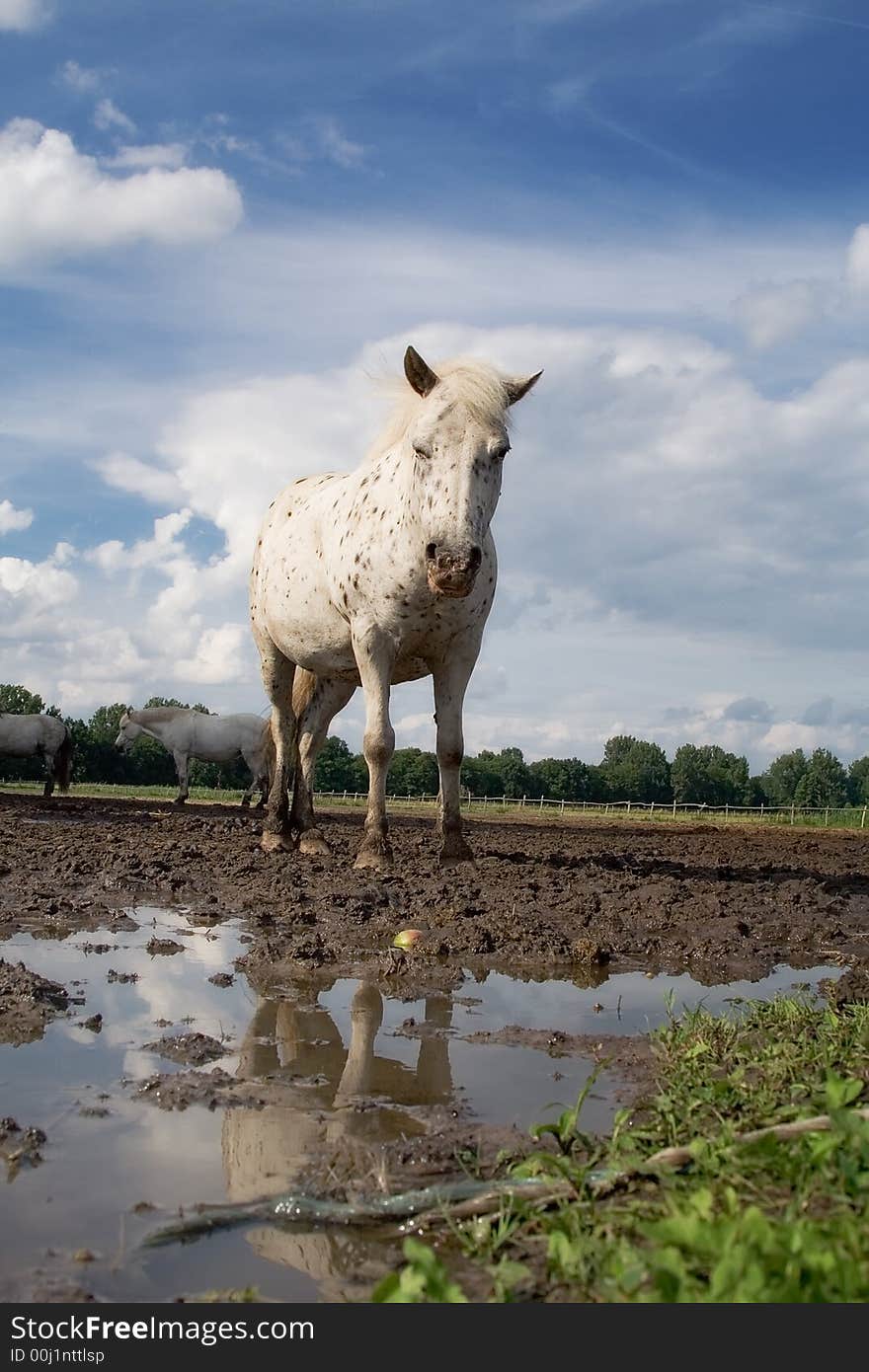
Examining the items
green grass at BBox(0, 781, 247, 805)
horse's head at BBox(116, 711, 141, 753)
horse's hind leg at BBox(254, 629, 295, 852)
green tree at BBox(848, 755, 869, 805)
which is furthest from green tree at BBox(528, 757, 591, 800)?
horse's hind leg at BBox(254, 629, 295, 852)

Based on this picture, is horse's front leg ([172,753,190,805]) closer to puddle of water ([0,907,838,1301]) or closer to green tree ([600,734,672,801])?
puddle of water ([0,907,838,1301])

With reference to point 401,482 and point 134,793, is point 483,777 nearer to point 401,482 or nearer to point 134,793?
point 134,793

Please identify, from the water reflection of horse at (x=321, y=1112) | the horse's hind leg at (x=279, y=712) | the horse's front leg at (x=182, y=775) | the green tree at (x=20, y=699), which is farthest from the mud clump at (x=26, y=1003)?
the green tree at (x=20, y=699)

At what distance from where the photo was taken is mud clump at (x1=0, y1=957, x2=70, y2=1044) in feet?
11.6

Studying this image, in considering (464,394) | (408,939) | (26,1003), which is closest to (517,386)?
(464,394)

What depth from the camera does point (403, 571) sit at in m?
7.80

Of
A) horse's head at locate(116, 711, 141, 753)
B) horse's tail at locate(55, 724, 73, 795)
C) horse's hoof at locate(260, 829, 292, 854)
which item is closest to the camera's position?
horse's hoof at locate(260, 829, 292, 854)

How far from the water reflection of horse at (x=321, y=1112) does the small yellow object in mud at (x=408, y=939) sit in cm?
101

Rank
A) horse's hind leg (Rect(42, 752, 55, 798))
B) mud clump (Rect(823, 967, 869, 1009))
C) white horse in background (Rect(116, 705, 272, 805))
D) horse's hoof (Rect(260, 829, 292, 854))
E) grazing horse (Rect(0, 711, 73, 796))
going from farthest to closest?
white horse in background (Rect(116, 705, 272, 805)) → horse's hind leg (Rect(42, 752, 55, 798)) → grazing horse (Rect(0, 711, 73, 796)) → horse's hoof (Rect(260, 829, 292, 854)) → mud clump (Rect(823, 967, 869, 1009))

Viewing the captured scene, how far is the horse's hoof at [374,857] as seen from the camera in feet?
26.0

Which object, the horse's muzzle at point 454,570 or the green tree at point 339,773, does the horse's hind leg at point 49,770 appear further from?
the green tree at point 339,773

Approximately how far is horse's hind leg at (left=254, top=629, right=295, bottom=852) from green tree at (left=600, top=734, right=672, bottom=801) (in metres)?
113

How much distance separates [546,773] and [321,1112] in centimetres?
11845
